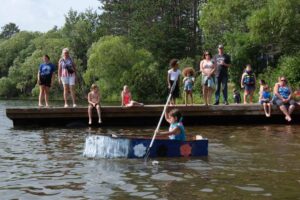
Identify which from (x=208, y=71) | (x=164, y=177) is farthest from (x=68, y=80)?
(x=164, y=177)

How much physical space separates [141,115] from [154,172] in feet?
29.7

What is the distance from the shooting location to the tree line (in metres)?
47.7

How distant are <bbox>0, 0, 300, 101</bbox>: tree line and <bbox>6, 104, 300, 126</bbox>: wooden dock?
20.8 metres

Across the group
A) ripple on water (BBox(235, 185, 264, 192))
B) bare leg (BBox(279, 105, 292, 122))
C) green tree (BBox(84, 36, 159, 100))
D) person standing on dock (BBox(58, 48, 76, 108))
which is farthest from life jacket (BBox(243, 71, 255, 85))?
green tree (BBox(84, 36, 159, 100))

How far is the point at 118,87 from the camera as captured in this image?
70.3 metres

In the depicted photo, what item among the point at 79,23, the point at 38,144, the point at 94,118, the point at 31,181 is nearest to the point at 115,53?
the point at 79,23

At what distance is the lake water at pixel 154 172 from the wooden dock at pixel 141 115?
327 cm

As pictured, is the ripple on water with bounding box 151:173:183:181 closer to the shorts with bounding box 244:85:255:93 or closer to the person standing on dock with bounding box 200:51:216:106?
the person standing on dock with bounding box 200:51:216:106

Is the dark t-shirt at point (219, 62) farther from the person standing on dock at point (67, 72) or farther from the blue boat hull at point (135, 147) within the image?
the blue boat hull at point (135, 147)

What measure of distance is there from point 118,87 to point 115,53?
4.38 m

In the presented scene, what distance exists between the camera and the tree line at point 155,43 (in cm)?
4772

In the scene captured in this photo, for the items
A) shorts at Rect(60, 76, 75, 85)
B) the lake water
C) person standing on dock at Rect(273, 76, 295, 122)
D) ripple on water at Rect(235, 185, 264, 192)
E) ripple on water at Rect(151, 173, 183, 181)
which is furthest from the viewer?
person standing on dock at Rect(273, 76, 295, 122)

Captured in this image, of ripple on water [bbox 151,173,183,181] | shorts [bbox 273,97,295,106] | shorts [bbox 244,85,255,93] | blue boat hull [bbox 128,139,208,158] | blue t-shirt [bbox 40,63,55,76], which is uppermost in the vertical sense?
blue t-shirt [bbox 40,63,55,76]

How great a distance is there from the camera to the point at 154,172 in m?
10.8
